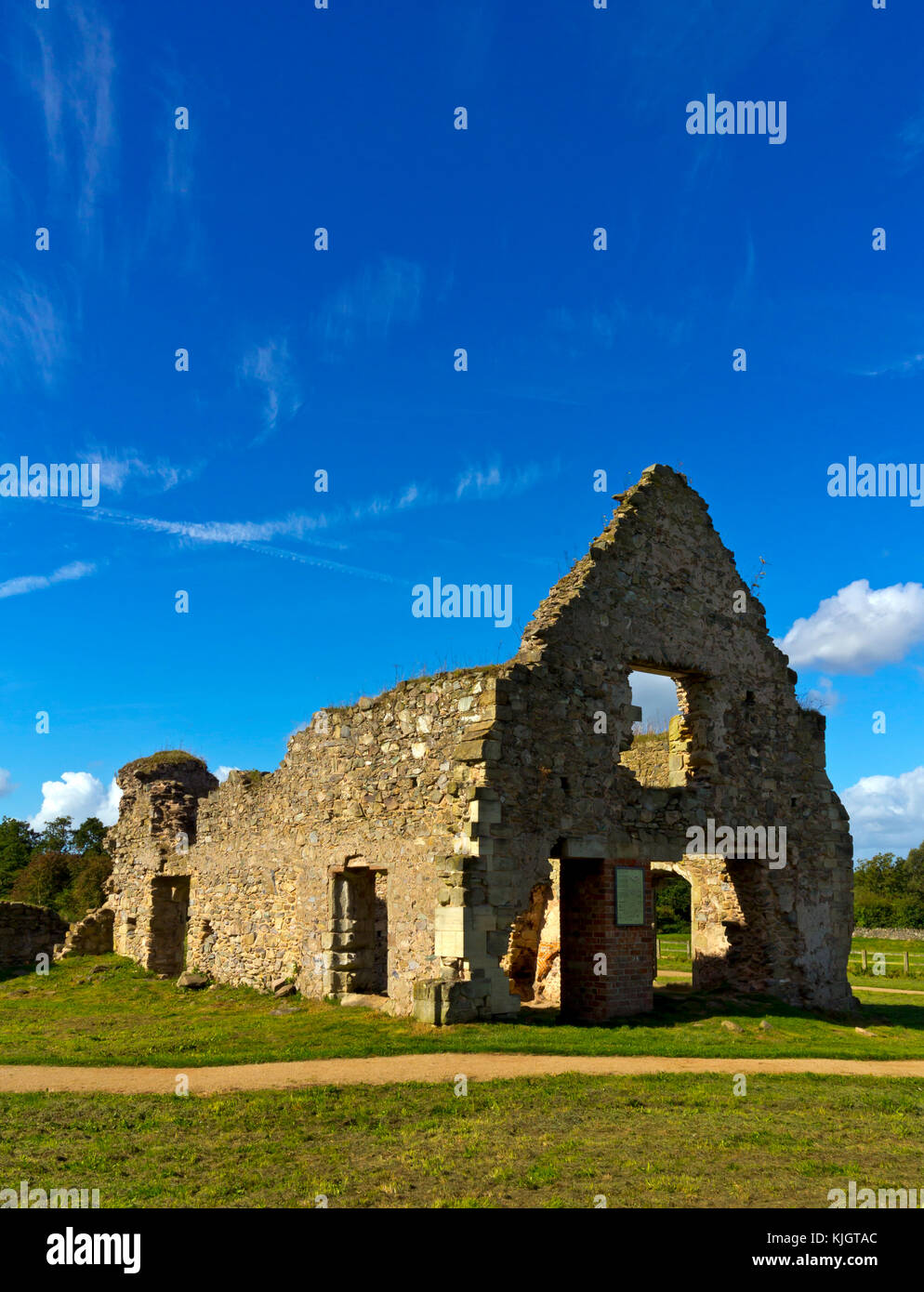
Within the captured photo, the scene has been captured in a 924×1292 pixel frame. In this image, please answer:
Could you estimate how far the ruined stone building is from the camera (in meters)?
13.0

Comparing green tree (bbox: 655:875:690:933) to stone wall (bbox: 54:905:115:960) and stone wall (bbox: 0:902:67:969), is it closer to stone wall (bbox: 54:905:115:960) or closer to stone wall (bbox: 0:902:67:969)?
stone wall (bbox: 54:905:115:960)

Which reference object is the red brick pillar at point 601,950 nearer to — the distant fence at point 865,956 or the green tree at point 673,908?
the distant fence at point 865,956

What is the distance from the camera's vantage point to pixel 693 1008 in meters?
14.5

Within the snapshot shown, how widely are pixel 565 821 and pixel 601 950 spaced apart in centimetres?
197

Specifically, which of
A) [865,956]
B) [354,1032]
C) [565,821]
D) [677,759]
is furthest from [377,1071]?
[865,956]

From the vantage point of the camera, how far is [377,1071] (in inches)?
Answer: 392

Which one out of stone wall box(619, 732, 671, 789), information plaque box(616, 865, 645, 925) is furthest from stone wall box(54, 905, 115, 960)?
information plaque box(616, 865, 645, 925)

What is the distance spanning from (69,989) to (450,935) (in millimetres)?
10686

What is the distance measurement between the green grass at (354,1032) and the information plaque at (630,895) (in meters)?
1.38

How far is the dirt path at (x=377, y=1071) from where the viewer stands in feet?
31.0

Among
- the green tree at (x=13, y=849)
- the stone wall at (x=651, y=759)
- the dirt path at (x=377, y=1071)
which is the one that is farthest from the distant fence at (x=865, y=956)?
the green tree at (x=13, y=849)

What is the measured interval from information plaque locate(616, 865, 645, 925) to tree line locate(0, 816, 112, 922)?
2520 cm
